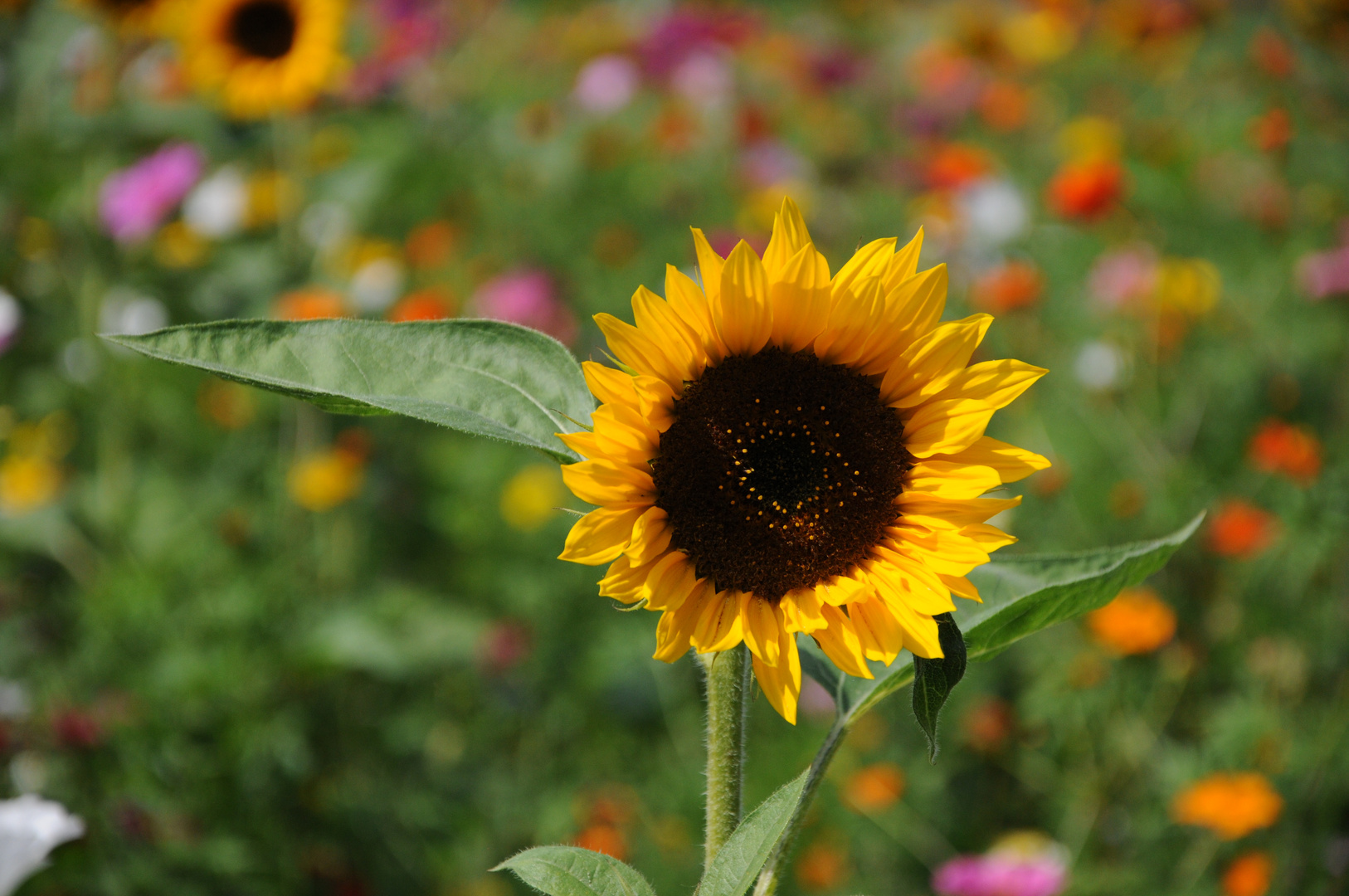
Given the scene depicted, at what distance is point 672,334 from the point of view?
26.5 inches

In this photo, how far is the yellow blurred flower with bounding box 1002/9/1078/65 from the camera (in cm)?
480

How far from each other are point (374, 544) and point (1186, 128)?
3741 millimetres

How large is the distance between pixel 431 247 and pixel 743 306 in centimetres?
257

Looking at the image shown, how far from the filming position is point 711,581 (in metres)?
0.68

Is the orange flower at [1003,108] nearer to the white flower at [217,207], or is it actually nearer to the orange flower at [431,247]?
the orange flower at [431,247]

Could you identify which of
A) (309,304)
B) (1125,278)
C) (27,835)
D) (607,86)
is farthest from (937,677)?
(607,86)

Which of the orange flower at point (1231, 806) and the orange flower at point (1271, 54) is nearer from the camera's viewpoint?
the orange flower at point (1231, 806)

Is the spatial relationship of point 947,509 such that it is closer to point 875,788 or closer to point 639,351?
point 639,351

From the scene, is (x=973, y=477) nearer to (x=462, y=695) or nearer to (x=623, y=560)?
(x=623, y=560)

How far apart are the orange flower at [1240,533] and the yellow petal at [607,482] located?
1.53 meters

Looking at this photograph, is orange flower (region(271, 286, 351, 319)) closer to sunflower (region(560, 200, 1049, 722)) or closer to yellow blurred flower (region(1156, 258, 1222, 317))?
sunflower (region(560, 200, 1049, 722))

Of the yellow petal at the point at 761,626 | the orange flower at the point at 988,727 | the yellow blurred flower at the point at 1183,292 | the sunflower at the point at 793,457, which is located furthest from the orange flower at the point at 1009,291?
the yellow petal at the point at 761,626

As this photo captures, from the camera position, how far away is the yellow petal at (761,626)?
63 centimetres

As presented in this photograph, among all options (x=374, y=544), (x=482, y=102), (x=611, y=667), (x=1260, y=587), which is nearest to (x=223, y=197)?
(x=374, y=544)
